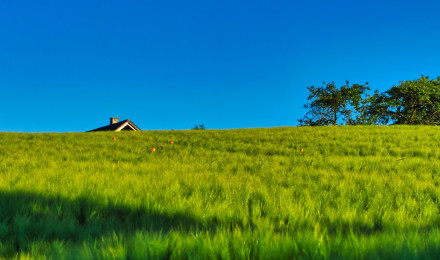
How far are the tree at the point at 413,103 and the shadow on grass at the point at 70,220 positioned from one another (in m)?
51.2

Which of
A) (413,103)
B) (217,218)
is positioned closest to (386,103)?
(413,103)

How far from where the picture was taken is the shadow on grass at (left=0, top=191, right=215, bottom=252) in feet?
7.15

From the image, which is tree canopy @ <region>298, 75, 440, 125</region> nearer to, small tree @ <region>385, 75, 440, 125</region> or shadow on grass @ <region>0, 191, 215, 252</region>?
small tree @ <region>385, 75, 440, 125</region>

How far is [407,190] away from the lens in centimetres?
423

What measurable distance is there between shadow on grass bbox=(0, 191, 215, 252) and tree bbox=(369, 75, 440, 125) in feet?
168

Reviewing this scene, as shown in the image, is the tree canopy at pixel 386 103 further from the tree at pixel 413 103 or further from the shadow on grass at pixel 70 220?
the shadow on grass at pixel 70 220

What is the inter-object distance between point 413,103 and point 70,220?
54612 mm

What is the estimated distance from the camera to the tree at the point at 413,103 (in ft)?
141

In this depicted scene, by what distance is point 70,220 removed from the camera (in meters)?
2.47

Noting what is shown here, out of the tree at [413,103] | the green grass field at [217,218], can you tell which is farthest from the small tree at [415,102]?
the green grass field at [217,218]

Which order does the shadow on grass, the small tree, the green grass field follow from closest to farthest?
1. the green grass field
2. the shadow on grass
3. the small tree

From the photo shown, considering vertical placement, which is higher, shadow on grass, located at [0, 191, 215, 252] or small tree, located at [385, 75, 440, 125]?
small tree, located at [385, 75, 440, 125]

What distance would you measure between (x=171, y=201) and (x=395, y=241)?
7.59 feet

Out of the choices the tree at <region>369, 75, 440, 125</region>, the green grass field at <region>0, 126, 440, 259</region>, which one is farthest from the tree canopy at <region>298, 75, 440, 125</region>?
the green grass field at <region>0, 126, 440, 259</region>
